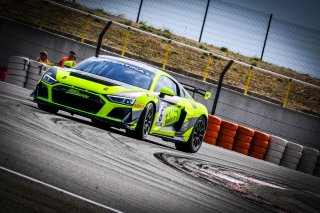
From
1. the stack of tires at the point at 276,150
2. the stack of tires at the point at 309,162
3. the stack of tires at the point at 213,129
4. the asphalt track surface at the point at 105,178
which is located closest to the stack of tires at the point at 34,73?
the stack of tires at the point at 213,129

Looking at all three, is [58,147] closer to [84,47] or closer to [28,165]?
[28,165]

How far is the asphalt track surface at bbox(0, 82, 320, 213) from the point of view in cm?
528

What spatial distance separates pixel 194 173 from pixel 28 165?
341cm

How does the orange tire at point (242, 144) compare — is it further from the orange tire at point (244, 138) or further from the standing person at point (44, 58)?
the standing person at point (44, 58)

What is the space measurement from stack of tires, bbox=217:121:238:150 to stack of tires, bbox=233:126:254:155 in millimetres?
112

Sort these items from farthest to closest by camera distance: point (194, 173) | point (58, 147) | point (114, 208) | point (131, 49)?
1. point (131, 49)
2. point (194, 173)
3. point (58, 147)
4. point (114, 208)

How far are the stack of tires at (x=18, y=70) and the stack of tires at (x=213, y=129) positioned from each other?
5.82 metres

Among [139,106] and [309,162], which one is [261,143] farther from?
[139,106]

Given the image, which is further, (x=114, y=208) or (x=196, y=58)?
(x=196, y=58)

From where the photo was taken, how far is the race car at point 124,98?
34.7ft

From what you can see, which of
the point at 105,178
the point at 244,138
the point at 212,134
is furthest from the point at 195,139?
the point at 105,178

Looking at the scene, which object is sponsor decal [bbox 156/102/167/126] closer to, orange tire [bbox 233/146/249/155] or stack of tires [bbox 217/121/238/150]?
stack of tires [bbox 217/121/238/150]

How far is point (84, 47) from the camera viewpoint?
24234 millimetres

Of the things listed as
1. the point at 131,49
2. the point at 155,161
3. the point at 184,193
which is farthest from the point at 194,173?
the point at 131,49
